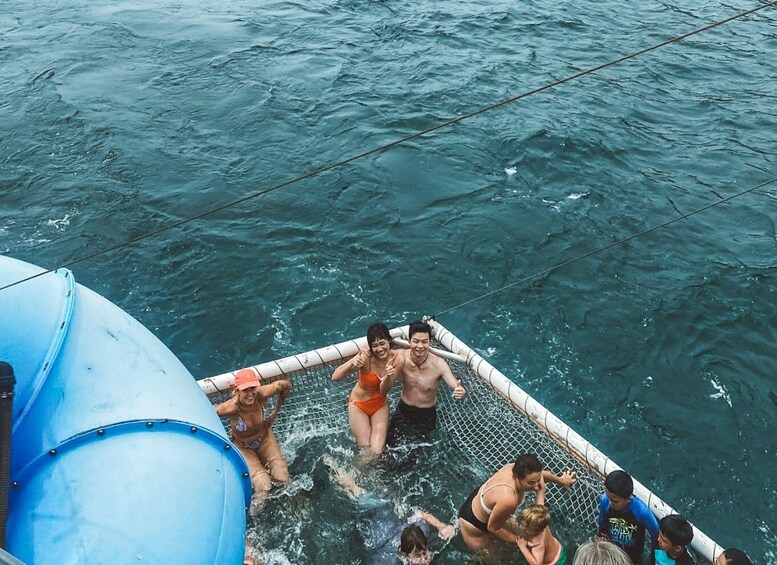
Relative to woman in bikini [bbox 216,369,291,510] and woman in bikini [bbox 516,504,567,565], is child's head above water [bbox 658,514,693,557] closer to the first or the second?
woman in bikini [bbox 516,504,567,565]

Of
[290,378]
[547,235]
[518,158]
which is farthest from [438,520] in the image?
[518,158]

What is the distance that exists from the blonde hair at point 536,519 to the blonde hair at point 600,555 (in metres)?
0.44

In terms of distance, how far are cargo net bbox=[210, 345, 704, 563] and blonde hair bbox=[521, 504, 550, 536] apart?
55.4 inches

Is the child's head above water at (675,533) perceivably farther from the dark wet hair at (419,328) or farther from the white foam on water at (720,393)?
the white foam on water at (720,393)

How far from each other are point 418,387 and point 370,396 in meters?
0.61

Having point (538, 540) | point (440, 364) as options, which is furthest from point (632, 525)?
point (440, 364)

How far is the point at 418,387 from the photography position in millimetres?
8594

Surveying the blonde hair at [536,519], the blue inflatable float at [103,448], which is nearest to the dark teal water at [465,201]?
the blonde hair at [536,519]

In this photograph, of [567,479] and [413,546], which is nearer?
[413,546]

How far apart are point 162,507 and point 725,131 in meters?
15.7

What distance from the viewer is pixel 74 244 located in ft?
42.1

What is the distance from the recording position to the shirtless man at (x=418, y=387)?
8.18 metres

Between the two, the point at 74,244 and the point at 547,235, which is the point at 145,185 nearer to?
the point at 74,244

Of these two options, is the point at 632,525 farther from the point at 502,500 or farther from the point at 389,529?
the point at 389,529
